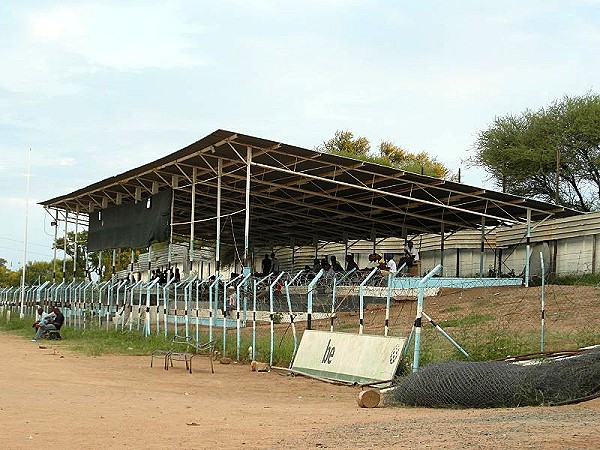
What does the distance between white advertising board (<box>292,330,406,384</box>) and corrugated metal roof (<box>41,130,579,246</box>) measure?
31.2 feet

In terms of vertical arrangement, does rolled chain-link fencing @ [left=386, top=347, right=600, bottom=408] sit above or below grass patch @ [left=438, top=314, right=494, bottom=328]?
below

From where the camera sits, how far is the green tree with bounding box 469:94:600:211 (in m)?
50.7

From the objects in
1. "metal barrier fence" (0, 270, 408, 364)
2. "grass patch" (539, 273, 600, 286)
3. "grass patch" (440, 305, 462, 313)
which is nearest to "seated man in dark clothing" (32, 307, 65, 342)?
"metal barrier fence" (0, 270, 408, 364)

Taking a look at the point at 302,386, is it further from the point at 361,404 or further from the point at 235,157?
the point at 235,157

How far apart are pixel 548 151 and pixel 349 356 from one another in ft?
120

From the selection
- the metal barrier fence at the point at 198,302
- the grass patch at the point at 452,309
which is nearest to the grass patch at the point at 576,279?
the grass patch at the point at 452,309

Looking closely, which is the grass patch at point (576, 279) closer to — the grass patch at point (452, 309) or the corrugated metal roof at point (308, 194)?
the corrugated metal roof at point (308, 194)

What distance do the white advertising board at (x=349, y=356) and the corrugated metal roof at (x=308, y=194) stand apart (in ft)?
31.2

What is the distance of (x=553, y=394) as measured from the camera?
40.7 ft

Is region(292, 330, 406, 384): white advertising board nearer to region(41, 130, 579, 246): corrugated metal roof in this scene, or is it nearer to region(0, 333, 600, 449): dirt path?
region(0, 333, 600, 449): dirt path

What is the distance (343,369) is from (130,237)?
23361 millimetres

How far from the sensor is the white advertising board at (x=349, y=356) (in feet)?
52.4

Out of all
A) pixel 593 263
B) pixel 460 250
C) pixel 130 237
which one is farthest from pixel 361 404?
pixel 460 250

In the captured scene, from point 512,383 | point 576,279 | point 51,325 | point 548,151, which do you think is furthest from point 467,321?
point 548,151
